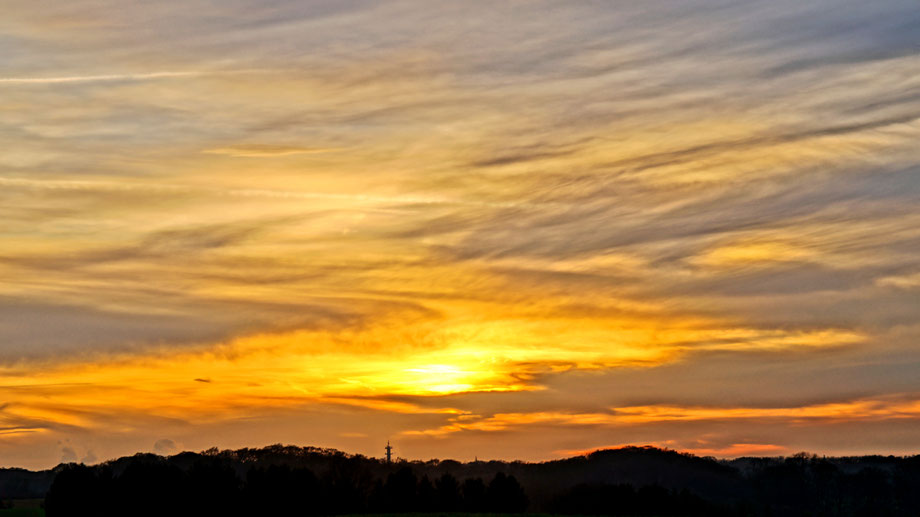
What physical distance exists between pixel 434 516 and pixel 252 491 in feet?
202

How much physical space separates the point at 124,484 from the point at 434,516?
72.4 metres

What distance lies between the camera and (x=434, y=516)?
487 ft

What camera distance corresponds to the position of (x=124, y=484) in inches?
7657

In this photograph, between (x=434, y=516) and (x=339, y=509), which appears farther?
(x=339, y=509)

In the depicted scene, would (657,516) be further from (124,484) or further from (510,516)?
(124,484)

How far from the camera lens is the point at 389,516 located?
493 feet

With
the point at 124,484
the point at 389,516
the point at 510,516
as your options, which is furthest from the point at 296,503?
the point at 510,516

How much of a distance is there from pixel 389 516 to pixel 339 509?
50.1m

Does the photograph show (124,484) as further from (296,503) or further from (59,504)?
(296,503)

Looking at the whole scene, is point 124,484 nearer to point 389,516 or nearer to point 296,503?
point 296,503

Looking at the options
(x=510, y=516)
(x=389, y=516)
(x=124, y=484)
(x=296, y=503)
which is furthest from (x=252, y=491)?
(x=510, y=516)

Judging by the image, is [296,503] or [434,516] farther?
[296,503]

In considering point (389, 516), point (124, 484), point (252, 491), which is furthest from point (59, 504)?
point (389, 516)

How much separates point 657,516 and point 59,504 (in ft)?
345
